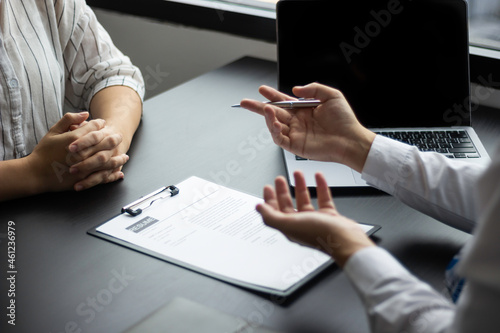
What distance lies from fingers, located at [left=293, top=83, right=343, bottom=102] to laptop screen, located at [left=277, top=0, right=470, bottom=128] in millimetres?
230

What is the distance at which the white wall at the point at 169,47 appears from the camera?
80.4 inches

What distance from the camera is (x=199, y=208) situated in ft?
3.30

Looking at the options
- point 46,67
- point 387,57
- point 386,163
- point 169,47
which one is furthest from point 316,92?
point 169,47

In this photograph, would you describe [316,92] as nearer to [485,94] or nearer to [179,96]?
[179,96]

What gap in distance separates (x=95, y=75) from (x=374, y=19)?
696mm

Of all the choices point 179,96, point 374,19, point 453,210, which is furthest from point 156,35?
point 453,210

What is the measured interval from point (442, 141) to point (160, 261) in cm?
68

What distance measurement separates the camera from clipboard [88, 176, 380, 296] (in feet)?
2.73

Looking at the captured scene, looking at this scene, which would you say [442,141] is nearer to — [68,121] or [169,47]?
[68,121]

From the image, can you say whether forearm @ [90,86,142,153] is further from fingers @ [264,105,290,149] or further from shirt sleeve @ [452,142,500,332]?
shirt sleeve @ [452,142,500,332]

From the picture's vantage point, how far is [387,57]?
1.28 m

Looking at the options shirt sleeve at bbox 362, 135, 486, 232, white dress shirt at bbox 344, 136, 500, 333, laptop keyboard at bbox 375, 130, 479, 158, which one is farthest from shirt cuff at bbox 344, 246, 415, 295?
laptop keyboard at bbox 375, 130, 479, 158

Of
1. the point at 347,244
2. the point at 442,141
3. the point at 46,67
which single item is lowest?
the point at 442,141

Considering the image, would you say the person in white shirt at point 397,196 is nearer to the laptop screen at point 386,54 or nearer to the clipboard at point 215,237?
the clipboard at point 215,237
